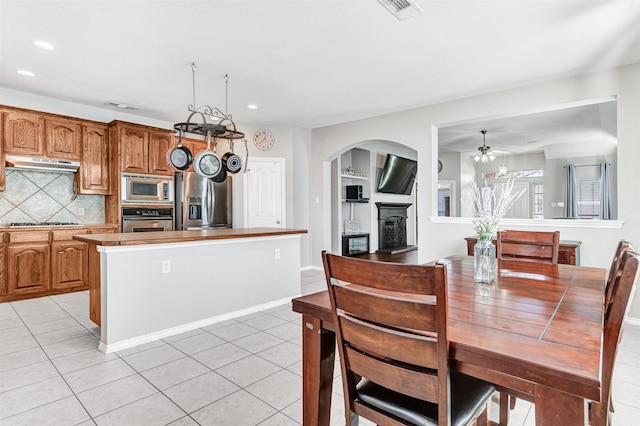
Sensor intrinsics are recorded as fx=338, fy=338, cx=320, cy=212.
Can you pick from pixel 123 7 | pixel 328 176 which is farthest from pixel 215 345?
pixel 328 176

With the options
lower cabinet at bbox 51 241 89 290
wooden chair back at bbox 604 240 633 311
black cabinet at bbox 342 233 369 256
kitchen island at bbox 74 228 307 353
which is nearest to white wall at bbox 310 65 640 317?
black cabinet at bbox 342 233 369 256

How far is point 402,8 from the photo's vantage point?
2434 mm

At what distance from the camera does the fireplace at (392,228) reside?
7.95 metres

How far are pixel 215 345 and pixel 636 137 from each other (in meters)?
4.47

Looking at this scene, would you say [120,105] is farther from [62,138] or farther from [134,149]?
[62,138]

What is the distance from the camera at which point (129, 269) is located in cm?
286

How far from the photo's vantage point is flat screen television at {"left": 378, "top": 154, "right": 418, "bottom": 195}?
8.11 metres

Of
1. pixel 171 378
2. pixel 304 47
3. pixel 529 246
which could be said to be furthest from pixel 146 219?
pixel 529 246

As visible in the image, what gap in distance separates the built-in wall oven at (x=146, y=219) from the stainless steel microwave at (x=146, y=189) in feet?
0.40

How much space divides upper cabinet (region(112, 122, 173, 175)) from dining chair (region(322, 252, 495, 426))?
4.74 meters

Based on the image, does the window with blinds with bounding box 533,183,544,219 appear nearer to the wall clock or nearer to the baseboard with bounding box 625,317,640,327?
the baseboard with bounding box 625,317,640,327

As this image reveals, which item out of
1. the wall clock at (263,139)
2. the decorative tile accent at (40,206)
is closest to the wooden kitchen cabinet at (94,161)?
the decorative tile accent at (40,206)

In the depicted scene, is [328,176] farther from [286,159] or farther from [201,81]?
[201,81]

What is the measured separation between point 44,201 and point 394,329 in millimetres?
5392
